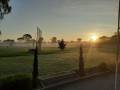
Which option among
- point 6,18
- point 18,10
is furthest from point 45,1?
point 6,18

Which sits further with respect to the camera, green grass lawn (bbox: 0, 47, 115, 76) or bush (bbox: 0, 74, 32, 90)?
green grass lawn (bbox: 0, 47, 115, 76)

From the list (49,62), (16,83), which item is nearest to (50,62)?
(49,62)

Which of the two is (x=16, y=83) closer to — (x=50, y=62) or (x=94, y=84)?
(x=94, y=84)

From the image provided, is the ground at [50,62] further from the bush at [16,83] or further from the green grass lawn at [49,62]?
the bush at [16,83]

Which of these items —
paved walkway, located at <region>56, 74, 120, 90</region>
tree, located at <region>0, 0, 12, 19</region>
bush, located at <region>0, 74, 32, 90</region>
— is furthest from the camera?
tree, located at <region>0, 0, 12, 19</region>

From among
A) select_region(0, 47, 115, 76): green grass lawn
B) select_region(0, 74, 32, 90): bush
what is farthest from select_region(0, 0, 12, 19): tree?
select_region(0, 74, 32, 90): bush

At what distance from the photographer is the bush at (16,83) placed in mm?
8102

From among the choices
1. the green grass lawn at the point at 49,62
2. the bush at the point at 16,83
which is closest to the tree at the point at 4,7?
the green grass lawn at the point at 49,62

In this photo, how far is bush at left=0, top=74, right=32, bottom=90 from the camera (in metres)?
8.10

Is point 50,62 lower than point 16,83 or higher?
lower

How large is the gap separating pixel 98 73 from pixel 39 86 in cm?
438

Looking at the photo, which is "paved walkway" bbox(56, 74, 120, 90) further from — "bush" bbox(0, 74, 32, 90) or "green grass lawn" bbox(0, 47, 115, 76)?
"green grass lawn" bbox(0, 47, 115, 76)

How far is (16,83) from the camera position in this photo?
8.31m

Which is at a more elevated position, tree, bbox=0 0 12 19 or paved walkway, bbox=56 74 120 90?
tree, bbox=0 0 12 19
